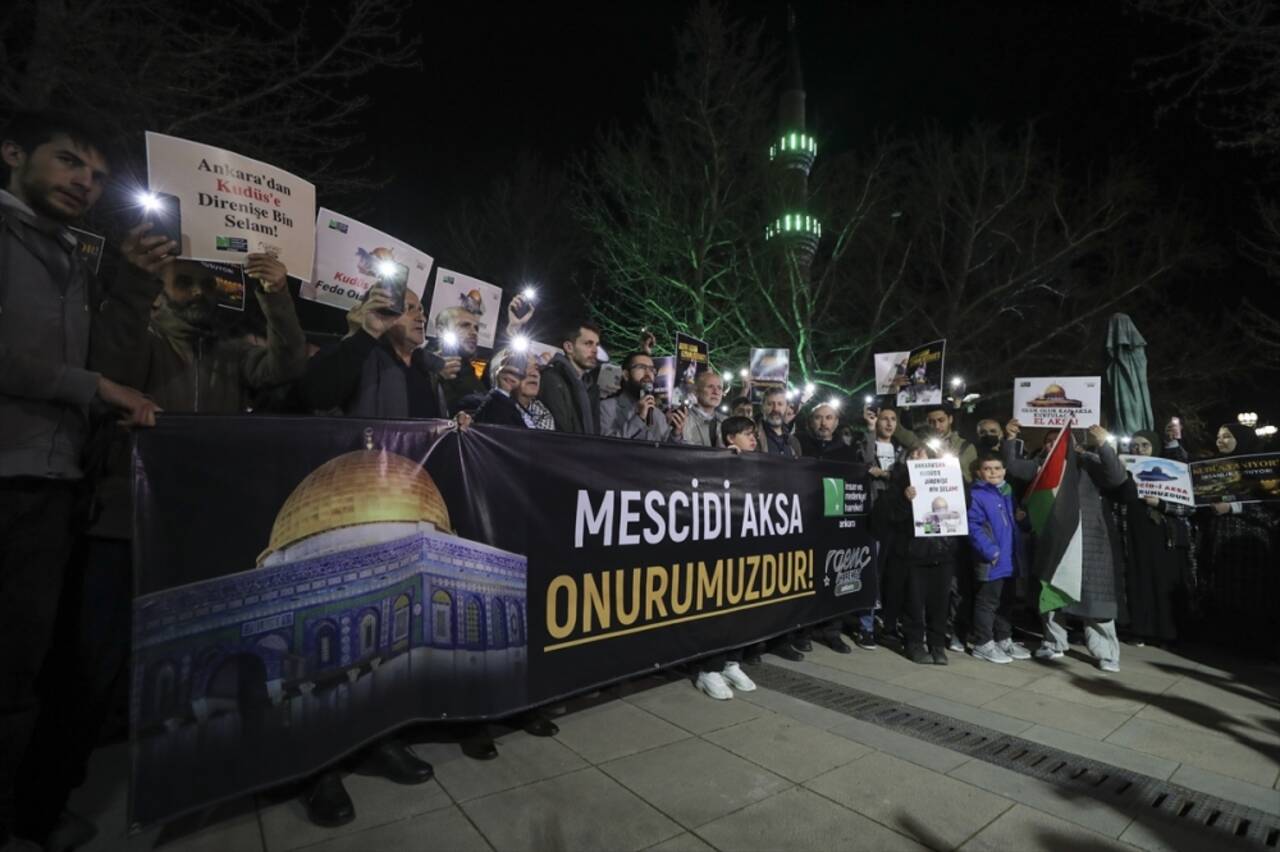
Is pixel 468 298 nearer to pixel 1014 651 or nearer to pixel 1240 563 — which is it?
pixel 1014 651

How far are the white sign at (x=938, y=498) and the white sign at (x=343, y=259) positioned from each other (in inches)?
163

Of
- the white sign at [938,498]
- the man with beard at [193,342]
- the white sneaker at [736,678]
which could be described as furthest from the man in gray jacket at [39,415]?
the white sign at [938,498]

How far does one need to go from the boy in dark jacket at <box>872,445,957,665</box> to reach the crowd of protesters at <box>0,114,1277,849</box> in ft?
0.06

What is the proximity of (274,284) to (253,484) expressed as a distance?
42.5 inches

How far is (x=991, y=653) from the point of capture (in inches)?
203

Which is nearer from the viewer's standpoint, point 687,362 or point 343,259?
point 343,259

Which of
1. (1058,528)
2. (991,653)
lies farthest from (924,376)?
(991,653)

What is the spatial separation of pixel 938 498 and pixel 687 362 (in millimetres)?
3249

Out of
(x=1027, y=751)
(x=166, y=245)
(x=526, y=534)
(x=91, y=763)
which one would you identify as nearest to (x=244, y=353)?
(x=166, y=245)

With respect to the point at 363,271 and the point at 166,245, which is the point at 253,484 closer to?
the point at 166,245

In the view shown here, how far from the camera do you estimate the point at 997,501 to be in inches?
211

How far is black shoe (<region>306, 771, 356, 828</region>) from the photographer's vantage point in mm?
2430

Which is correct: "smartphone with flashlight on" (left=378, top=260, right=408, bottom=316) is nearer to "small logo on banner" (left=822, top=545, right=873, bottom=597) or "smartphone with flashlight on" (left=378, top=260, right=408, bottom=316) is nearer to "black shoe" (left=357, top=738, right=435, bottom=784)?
"black shoe" (left=357, top=738, right=435, bottom=784)

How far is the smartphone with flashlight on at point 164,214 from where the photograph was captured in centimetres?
262
